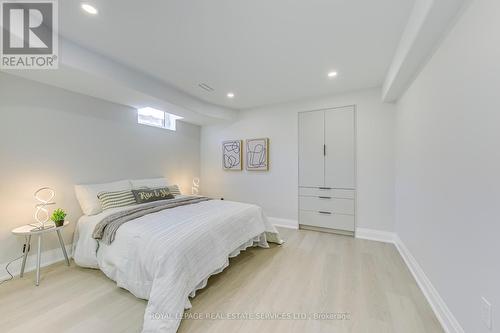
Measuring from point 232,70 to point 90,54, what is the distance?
62.4 inches

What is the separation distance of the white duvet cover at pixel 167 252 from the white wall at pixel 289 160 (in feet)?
5.37

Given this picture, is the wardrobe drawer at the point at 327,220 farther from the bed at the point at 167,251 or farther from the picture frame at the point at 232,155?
the picture frame at the point at 232,155

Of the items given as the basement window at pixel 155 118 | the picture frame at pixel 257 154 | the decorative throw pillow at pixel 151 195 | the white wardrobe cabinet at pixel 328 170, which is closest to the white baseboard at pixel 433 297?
the white wardrobe cabinet at pixel 328 170

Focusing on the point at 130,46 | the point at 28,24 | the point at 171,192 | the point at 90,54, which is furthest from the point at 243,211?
the point at 28,24

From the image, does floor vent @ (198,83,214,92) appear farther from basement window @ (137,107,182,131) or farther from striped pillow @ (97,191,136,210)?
striped pillow @ (97,191,136,210)

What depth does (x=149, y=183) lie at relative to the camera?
3.45 m

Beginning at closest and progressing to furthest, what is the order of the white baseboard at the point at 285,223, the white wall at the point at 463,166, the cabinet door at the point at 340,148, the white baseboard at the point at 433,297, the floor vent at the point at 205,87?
the white wall at the point at 463,166
the white baseboard at the point at 433,297
the floor vent at the point at 205,87
the cabinet door at the point at 340,148
the white baseboard at the point at 285,223

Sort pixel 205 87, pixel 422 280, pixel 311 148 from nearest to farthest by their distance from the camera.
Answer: pixel 422 280
pixel 205 87
pixel 311 148

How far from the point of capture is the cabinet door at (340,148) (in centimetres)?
339

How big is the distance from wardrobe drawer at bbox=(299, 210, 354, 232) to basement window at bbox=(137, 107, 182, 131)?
10.6ft

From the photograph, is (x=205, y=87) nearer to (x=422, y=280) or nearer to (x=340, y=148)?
(x=340, y=148)

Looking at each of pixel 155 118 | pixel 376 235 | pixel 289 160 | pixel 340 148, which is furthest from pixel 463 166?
pixel 155 118

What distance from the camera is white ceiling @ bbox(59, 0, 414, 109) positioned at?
63.8 inches

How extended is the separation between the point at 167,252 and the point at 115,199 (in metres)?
1.65
